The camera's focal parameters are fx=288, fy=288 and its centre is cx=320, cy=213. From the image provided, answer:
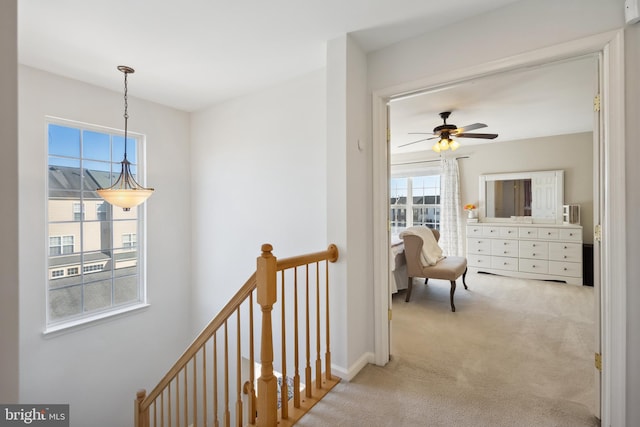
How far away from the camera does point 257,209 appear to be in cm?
307

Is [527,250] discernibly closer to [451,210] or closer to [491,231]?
[491,231]

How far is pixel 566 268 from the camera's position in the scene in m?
4.45

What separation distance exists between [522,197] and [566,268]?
1.34m

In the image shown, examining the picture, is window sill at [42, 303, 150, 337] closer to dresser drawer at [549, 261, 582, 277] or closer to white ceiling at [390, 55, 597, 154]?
white ceiling at [390, 55, 597, 154]

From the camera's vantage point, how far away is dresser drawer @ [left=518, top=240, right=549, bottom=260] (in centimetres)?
463

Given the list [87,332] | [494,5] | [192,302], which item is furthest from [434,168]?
[87,332]

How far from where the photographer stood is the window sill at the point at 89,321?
269 cm

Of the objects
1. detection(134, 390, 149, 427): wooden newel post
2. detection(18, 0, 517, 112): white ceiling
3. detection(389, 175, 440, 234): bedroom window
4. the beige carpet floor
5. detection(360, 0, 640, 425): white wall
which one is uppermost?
detection(18, 0, 517, 112): white ceiling

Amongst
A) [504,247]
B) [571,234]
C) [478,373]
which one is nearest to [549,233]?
[571,234]

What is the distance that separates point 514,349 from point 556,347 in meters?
0.38

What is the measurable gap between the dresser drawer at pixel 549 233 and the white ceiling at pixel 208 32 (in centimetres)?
416

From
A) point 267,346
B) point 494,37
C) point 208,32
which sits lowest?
point 267,346

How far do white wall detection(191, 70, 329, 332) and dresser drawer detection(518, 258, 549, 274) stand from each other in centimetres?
405

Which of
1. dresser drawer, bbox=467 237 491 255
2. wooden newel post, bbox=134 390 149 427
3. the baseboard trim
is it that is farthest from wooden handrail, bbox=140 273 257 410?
dresser drawer, bbox=467 237 491 255
